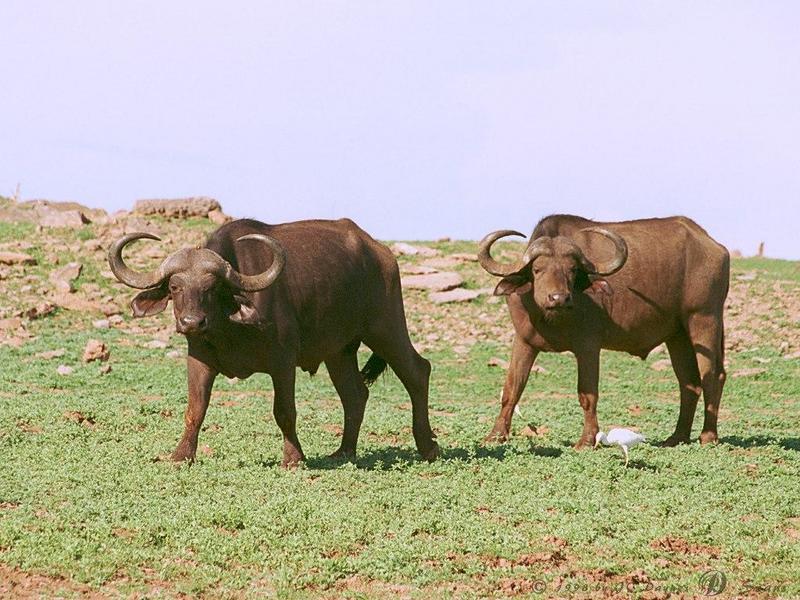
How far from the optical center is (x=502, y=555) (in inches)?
341

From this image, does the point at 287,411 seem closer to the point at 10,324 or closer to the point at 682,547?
the point at 682,547

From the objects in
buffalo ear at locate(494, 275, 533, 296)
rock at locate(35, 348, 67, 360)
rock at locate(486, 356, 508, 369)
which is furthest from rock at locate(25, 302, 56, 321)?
buffalo ear at locate(494, 275, 533, 296)

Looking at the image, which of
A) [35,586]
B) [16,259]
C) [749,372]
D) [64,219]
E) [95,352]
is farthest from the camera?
[64,219]

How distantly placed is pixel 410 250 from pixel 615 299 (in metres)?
16.7

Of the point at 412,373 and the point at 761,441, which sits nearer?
the point at 412,373

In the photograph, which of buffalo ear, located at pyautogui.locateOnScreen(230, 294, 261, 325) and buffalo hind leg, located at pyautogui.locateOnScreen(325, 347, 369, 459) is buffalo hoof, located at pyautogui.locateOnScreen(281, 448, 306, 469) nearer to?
buffalo hind leg, located at pyautogui.locateOnScreen(325, 347, 369, 459)

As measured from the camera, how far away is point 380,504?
9.84 m

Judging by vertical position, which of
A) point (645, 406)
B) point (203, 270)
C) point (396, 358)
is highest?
point (203, 270)

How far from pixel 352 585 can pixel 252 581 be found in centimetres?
63

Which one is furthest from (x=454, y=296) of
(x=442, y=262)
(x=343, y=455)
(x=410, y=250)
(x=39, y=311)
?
(x=343, y=455)

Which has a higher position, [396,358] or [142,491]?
[396,358]

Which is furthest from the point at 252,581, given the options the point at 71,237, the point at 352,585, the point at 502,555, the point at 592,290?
the point at 71,237

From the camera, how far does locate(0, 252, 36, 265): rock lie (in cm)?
2709

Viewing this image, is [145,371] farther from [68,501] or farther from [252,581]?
[252,581]
